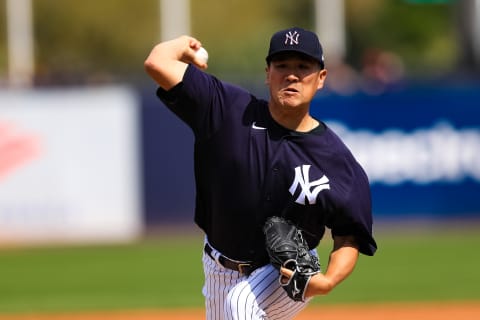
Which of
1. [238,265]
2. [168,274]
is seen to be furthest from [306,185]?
[168,274]

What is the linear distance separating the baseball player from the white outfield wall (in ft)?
33.0

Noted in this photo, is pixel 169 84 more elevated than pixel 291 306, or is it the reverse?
pixel 169 84

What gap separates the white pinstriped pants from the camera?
4.86 metres

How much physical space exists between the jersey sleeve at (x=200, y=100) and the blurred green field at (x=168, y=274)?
17.4 feet

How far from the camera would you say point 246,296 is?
192 inches

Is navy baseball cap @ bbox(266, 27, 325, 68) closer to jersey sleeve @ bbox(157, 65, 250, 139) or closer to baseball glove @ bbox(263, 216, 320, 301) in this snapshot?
jersey sleeve @ bbox(157, 65, 250, 139)

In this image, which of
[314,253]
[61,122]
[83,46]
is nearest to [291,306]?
[314,253]

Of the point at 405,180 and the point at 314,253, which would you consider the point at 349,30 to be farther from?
the point at 314,253

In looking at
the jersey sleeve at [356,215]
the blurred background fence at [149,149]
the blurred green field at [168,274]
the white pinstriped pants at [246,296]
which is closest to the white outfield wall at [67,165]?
the blurred background fence at [149,149]

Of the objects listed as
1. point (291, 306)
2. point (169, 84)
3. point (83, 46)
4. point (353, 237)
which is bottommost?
point (83, 46)

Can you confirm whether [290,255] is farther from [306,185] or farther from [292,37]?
[292,37]

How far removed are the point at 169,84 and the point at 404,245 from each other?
9.54 metres

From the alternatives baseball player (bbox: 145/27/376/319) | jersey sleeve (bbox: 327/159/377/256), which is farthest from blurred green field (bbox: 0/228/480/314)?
jersey sleeve (bbox: 327/159/377/256)

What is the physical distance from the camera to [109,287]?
11.2m
